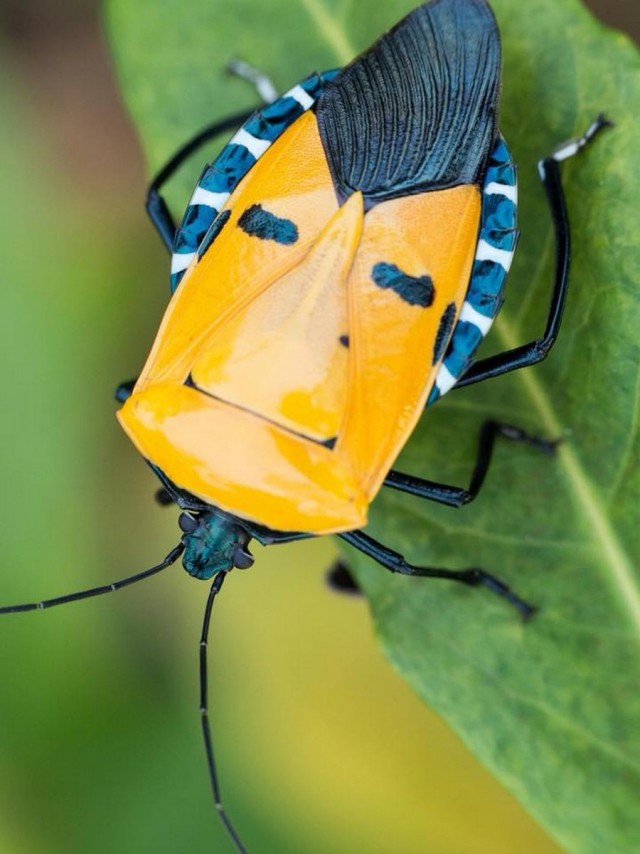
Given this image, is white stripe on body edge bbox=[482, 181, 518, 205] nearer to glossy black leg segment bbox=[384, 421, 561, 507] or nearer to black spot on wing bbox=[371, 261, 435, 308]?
black spot on wing bbox=[371, 261, 435, 308]

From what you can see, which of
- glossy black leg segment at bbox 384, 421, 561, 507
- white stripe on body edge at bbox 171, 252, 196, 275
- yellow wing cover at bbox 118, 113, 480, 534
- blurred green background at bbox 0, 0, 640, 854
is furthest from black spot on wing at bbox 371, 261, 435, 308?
blurred green background at bbox 0, 0, 640, 854

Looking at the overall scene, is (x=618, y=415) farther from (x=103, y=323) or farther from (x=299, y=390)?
(x=103, y=323)

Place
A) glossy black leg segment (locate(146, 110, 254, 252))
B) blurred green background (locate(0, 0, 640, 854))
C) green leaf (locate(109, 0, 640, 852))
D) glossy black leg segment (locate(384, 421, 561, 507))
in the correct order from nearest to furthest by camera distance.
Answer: green leaf (locate(109, 0, 640, 852))
glossy black leg segment (locate(384, 421, 561, 507))
glossy black leg segment (locate(146, 110, 254, 252))
blurred green background (locate(0, 0, 640, 854))

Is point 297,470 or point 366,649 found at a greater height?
point 297,470

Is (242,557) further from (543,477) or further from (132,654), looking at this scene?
(132,654)

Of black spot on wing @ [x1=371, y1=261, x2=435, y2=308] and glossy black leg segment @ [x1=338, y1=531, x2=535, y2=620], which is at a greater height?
black spot on wing @ [x1=371, y1=261, x2=435, y2=308]

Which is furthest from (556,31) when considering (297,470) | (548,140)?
(297,470)
